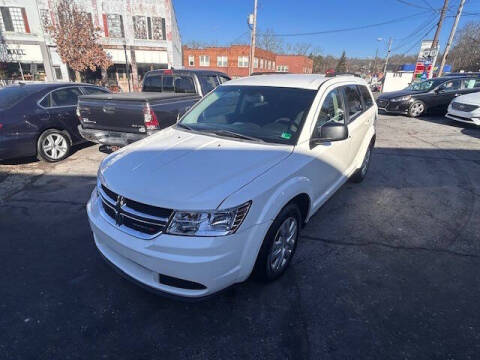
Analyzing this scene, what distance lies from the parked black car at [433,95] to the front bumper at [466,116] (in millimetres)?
1758

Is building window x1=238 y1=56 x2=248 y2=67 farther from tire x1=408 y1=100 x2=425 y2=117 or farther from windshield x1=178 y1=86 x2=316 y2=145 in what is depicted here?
windshield x1=178 y1=86 x2=316 y2=145

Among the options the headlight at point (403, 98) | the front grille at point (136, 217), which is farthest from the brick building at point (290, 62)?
the front grille at point (136, 217)

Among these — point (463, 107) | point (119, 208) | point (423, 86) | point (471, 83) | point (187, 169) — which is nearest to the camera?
point (119, 208)

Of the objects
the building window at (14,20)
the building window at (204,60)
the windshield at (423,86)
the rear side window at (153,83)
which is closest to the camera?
the rear side window at (153,83)

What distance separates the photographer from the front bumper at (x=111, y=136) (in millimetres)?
5047

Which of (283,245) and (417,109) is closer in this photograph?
(283,245)

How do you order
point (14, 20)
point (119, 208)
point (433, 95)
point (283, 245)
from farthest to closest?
point (14, 20) → point (433, 95) → point (283, 245) → point (119, 208)

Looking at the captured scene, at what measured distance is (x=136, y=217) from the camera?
6.65 ft

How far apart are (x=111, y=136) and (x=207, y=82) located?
3025mm

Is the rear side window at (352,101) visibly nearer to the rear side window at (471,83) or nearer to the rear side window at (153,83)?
the rear side window at (153,83)

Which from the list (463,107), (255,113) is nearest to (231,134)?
(255,113)

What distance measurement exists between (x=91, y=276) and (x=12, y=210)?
7.32ft

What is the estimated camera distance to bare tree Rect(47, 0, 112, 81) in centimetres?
2322

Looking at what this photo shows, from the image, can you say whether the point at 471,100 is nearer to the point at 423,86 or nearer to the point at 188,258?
the point at 423,86
